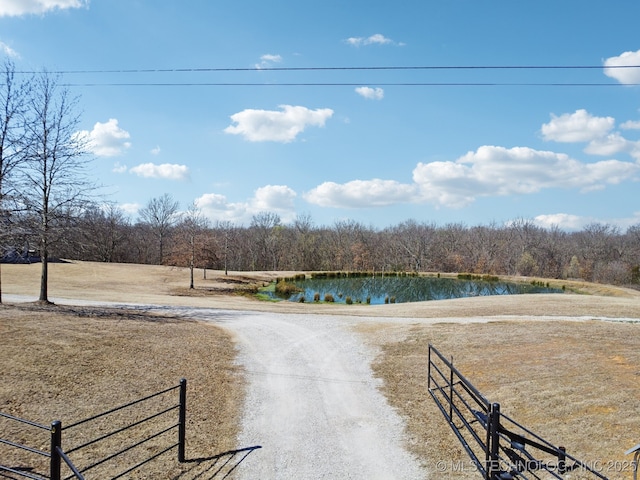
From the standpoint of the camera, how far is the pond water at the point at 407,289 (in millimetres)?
41656

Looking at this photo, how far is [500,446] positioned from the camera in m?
5.88

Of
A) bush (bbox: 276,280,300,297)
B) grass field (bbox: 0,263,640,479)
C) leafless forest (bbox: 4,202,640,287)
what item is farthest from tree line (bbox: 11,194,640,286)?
grass field (bbox: 0,263,640,479)

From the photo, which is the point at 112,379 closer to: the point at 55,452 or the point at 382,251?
the point at 55,452

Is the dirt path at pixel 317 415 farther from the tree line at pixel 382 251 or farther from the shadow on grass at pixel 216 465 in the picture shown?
the tree line at pixel 382 251

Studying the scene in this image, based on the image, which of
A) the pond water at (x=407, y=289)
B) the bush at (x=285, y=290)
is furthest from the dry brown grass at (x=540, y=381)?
the bush at (x=285, y=290)

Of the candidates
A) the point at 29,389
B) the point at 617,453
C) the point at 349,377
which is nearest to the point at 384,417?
the point at 349,377

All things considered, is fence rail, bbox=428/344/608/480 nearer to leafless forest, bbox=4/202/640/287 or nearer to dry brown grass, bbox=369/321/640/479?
dry brown grass, bbox=369/321/640/479

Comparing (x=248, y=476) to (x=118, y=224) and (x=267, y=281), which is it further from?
(x=118, y=224)

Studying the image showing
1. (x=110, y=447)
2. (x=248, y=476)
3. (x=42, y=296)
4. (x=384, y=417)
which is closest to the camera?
(x=248, y=476)

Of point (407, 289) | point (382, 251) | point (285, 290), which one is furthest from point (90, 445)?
point (382, 251)

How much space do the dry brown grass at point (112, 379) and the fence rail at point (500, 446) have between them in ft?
13.2

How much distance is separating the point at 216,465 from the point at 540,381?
7.35 m

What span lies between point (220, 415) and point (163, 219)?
236ft

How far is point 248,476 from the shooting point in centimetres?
620
